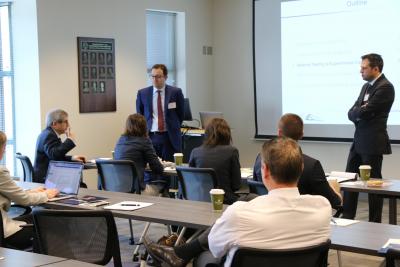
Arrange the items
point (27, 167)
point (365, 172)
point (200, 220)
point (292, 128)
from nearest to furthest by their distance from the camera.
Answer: point (200, 220), point (292, 128), point (365, 172), point (27, 167)

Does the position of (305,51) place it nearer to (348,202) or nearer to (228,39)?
(228,39)

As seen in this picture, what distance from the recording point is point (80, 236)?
3.16m

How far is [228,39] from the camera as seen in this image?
372 inches

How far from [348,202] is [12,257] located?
3756 millimetres

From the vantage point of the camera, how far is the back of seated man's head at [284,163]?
8.19 ft

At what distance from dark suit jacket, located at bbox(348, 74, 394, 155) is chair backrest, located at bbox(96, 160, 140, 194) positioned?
7.14 feet

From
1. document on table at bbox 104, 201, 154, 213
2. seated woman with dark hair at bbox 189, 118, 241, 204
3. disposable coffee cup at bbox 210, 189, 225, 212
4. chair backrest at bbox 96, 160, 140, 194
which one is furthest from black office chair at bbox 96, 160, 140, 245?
disposable coffee cup at bbox 210, 189, 225, 212

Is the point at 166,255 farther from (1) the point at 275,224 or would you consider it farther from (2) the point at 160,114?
(2) the point at 160,114

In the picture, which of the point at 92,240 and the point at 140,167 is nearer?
the point at 92,240

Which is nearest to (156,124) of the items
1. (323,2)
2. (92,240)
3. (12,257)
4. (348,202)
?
(348,202)

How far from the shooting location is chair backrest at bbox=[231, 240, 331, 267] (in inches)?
92.7

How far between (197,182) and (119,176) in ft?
3.19

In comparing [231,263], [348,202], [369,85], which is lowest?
[348,202]

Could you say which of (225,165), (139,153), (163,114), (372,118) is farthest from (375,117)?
(163,114)
